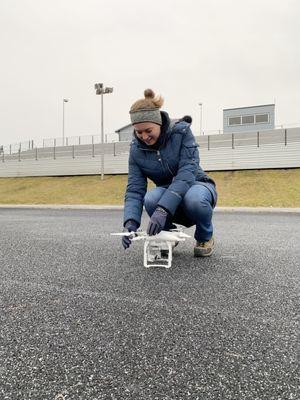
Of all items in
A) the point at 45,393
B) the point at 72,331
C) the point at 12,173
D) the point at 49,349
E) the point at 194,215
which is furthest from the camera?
the point at 12,173

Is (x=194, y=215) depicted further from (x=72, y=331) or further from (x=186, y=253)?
(x=72, y=331)

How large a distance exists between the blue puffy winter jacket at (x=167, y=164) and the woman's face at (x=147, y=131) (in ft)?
0.33

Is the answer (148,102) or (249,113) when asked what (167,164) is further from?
(249,113)

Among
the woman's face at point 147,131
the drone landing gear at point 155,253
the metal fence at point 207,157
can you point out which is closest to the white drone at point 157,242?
the drone landing gear at point 155,253

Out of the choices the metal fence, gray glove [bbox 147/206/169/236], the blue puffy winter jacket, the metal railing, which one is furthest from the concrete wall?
gray glove [bbox 147/206/169/236]

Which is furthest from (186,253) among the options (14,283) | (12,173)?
(12,173)

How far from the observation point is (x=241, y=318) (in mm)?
1988

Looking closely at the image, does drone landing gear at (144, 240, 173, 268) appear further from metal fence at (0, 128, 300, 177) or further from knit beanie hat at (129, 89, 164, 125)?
metal fence at (0, 128, 300, 177)

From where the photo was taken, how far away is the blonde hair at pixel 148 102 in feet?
9.94

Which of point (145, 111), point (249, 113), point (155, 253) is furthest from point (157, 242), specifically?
point (249, 113)

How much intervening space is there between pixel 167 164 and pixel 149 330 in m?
1.83

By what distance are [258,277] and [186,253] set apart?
117cm

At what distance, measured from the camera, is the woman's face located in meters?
3.08

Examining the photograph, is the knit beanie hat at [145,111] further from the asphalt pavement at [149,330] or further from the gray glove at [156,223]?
the asphalt pavement at [149,330]
